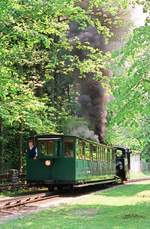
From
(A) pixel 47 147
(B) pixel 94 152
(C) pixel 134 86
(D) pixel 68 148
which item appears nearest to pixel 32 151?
(A) pixel 47 147

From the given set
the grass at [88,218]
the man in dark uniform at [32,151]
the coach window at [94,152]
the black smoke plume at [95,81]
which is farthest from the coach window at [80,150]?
the grass at [88,218]

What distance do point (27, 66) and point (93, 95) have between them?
4652 millimetres

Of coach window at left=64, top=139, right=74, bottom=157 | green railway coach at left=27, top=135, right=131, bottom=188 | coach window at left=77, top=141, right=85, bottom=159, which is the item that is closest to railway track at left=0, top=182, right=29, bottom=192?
green railway coach at left=27, top=135, right=131, bottom=188

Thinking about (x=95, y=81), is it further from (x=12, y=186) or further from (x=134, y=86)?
(x=134, y=86)

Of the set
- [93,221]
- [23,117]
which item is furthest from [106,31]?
[93,221]

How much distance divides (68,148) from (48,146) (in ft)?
3.51

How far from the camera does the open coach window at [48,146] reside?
24484mm

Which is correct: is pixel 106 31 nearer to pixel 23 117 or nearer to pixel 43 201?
pixel 23 117

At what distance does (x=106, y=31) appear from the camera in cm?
2831

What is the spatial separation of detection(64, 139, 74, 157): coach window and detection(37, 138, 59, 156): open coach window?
45 centimetres

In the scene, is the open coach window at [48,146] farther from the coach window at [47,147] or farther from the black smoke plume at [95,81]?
the black smoke plume at [95,81]

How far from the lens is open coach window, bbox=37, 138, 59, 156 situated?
964 inches

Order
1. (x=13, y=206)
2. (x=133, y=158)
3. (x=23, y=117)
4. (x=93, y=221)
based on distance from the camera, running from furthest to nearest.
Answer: (x=133, y=158), (x=23, y=117), (x=13, y=206), (x=93, y=221)

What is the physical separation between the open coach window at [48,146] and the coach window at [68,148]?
0.45 metres
